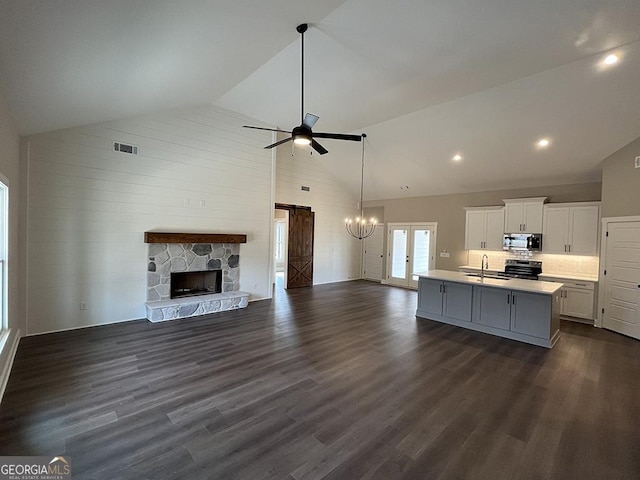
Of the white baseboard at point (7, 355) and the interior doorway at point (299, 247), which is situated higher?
the interior doorway at point (299, 247)

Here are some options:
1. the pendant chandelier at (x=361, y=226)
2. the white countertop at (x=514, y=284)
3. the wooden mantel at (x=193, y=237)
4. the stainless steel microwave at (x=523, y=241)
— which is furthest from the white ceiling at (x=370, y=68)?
the pendant chandelier at (x=361, y=226)

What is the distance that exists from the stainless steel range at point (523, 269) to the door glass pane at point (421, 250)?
2.41 metres

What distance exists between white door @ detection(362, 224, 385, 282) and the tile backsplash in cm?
352

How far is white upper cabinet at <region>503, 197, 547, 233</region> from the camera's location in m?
6.75

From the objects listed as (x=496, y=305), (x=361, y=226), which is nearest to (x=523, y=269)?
(x=496, y=305)

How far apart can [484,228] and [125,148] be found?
832 centimetres

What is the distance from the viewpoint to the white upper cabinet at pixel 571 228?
6.02m

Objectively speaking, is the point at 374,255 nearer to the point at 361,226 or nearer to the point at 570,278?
the point at 361,226

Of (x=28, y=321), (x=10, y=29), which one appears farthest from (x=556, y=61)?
(x=28, y=321)

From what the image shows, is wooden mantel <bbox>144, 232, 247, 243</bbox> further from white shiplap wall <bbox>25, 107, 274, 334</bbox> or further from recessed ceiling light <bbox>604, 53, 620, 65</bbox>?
recessed ceiling light <bbox>604, 53, 620, 65</bbox>

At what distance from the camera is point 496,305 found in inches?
196

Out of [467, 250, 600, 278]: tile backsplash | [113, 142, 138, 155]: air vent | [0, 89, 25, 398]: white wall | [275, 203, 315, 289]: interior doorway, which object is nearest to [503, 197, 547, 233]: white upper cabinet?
[467, 250, 600, 278]: tile backsplash

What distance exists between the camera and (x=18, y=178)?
4.13 meters

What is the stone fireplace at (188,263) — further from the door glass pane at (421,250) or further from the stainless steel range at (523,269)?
the stainless steel range at (523,269)
